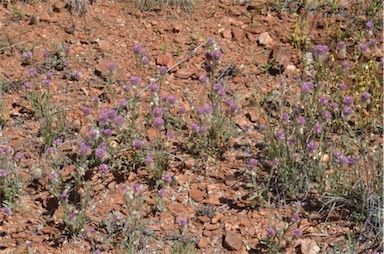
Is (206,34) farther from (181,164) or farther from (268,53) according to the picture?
(181,164)

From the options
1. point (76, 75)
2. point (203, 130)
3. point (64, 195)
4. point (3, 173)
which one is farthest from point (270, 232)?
point (76, 75)

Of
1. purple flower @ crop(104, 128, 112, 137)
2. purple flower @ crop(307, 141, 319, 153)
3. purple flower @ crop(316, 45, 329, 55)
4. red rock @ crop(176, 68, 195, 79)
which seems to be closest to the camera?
purple flower @ crop(307, 141, 319, 153)

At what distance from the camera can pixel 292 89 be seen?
170 inches

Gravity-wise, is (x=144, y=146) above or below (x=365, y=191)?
below

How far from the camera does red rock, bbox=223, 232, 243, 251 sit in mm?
3200

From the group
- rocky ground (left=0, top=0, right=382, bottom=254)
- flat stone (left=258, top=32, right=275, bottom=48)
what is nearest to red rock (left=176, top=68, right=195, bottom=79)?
rocky ground (left=0, top=0, right=382, bottom=254)

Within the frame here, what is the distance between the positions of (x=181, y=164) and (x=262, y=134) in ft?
2.16

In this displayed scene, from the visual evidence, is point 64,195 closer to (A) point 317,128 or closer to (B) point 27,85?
(B) point 27,85

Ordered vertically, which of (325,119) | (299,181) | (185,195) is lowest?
(185,195)

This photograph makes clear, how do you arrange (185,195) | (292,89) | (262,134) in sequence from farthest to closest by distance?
(292,89)
(262,134)
(185,195)

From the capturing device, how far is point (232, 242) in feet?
10.5

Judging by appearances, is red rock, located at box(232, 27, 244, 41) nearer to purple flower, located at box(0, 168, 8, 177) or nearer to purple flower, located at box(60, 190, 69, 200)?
purple flower, located at box(60, 190, 69, 200)

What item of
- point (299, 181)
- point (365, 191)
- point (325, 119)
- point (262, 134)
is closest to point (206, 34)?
point (262, 134)

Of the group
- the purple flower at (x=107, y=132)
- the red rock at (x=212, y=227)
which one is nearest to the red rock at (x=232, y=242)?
the red rock at (x=212, y=227)
